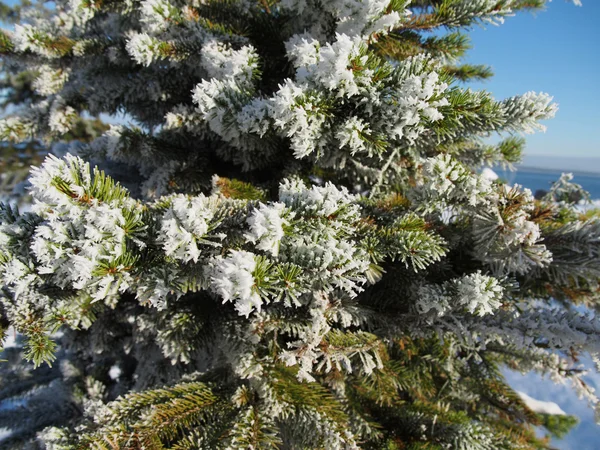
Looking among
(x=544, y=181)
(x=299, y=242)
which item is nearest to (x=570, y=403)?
(x=299, y=242)

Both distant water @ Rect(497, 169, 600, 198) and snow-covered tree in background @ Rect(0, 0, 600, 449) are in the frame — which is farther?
distant water @ Rect(497, 169, 600, 198)

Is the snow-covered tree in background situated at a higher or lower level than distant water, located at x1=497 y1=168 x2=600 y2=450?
higher

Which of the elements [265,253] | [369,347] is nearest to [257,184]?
[265,253]

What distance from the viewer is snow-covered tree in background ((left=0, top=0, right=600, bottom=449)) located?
35.2 inches

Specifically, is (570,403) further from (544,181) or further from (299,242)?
(544,181)

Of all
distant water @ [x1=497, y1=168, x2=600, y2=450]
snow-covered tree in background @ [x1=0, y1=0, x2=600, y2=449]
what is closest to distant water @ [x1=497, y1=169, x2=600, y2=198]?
snow-covered tree in background @ [x1=0, y1=0, x2=600, y2=449]

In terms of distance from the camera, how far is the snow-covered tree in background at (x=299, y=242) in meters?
0.89

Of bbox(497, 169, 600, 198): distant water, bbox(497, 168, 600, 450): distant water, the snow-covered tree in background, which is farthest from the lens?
bbox(497, 169, 600, 198): distant water

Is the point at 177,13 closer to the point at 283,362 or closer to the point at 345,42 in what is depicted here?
the point at 345,42

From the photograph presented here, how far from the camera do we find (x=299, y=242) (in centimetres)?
92

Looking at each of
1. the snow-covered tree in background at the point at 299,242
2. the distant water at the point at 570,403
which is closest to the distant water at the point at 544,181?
the snow-covered tree in background at the point at 299,242

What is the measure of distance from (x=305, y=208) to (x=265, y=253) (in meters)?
0.16

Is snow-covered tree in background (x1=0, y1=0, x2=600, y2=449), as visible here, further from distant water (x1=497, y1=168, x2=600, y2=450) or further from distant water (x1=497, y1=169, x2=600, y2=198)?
distant water (x1=497, y1=168, x2=600, y2=450)

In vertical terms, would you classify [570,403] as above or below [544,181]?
below
